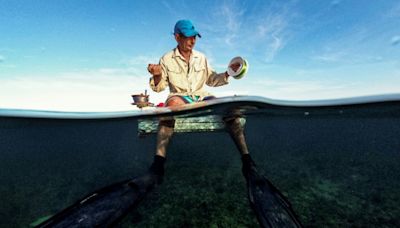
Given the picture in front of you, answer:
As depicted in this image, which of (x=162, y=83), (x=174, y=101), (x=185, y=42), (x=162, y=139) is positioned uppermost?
(x=185, y=42)

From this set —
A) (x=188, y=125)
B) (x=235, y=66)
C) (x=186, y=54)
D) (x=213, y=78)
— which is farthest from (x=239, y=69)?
(x=188, y=125)

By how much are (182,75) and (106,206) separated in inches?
128

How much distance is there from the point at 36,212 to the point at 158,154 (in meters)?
4.52

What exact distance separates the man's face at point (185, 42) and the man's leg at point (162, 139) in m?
1.24

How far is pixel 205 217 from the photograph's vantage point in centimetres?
476

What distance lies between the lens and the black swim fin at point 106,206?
3.31 metres

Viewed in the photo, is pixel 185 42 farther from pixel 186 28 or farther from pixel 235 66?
pixel 235 66

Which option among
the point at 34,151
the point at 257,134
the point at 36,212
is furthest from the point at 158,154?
the point at 34,151

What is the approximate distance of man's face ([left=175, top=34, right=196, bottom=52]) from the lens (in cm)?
489

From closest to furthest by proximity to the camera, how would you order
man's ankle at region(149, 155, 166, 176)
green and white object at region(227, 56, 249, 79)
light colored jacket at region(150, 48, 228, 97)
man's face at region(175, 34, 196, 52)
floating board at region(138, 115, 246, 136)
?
man's ankle at region(149, 155, 166, 176), green and white object at region(227, 56, 249, 79), man's face at region(175, 34, 196, 52), light colored jacket at region(150, 48, 228, 97), floating board at region(138, 115, 246, 136)

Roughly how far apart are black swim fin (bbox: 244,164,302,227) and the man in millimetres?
417

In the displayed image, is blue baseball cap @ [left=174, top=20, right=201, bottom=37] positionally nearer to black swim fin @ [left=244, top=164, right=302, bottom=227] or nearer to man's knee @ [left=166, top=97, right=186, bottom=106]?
man's knee @ [left=166, top=97, right=186, bottom=106]

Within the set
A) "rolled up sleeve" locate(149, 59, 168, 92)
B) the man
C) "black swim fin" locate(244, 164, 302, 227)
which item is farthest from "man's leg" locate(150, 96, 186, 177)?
"black swim fin" locate(244, 164, 302, 227)

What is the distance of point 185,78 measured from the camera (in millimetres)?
5141
